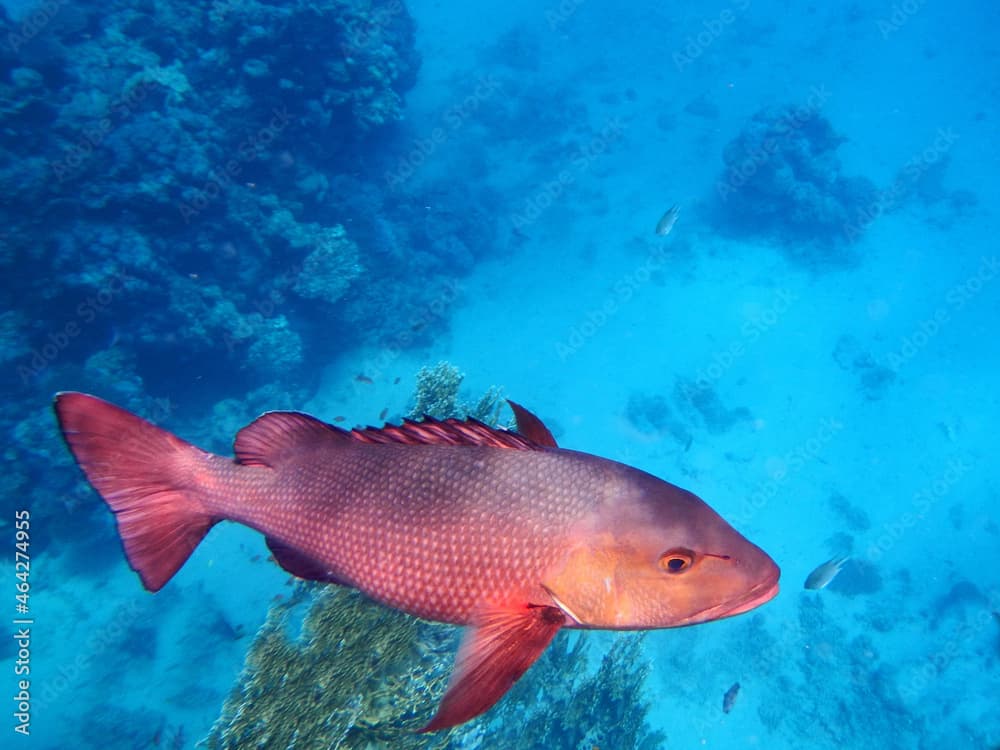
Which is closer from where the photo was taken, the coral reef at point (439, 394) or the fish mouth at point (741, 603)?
the fish mouth at point (741, 603)

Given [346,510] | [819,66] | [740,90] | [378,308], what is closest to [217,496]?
[346,510]

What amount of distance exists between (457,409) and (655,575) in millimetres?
4549

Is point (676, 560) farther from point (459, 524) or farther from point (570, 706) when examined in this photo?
point (570, 706)

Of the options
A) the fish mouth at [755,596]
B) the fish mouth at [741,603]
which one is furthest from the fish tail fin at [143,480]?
the fish mouth at [755,596]

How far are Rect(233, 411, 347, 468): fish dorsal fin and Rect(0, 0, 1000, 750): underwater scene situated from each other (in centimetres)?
1

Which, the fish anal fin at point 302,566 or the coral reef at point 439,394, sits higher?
the fish anal fin at point 302,566

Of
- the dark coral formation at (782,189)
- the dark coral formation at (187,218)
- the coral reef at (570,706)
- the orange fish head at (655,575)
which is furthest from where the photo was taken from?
the dark coral formation at (782,189)

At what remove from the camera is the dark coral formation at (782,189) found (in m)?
21.4

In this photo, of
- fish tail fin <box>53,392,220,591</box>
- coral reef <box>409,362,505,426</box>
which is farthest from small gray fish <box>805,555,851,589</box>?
fish tail fin <box>53,392,220,591</box>

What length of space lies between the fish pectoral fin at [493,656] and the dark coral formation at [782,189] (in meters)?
22.8

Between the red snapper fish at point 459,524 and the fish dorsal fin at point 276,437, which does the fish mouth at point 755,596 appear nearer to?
the red snapper fish at point 459,524

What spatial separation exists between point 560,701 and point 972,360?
23215mm

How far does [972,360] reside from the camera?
801 inches

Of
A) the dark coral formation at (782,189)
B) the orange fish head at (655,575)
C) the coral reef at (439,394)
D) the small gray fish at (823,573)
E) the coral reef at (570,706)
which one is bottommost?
the coral reef at (570,706)
